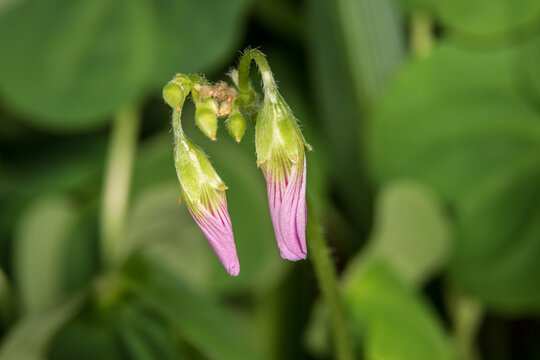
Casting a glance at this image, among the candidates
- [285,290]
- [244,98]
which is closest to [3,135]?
[285,290]

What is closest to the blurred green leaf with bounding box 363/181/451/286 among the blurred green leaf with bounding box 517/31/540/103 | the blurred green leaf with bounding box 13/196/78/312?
the blurred green leaf with bounding box 517/31/540/103

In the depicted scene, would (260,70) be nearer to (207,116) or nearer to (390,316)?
(207,116)

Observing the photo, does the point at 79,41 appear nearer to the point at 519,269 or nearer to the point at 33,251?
the point at 33,251

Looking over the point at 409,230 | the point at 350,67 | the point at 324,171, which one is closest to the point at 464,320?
the point at 409,230

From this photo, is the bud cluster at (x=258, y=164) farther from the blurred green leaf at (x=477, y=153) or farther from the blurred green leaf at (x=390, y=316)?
the blurred green leaf at (x=477, y=153)

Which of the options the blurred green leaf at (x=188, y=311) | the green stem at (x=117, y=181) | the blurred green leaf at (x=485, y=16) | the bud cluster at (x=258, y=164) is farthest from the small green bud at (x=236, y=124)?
the blurred green leaf at (x=485, y=16)

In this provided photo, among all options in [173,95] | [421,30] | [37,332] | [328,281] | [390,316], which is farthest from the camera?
[421,30]
